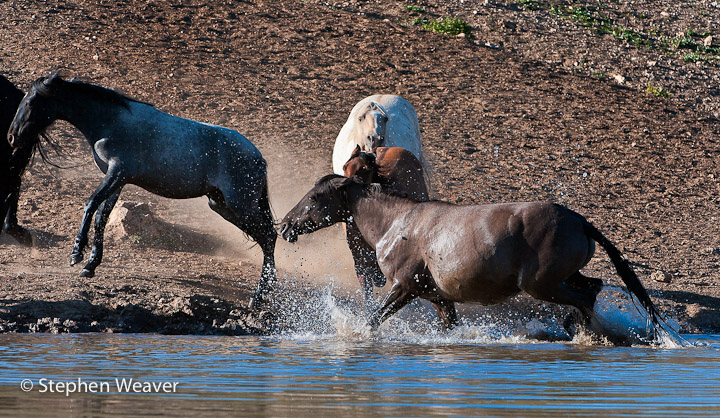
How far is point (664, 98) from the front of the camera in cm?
1745

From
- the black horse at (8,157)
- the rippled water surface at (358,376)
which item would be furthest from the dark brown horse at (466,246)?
the black horse at (8,157)

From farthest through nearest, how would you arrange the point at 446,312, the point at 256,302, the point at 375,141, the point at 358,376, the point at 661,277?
the point at 375,141 → the point at 661,277 → the point at 256,302 → the point at 446,312 → the point at 358,376

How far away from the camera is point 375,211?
26.1 feet

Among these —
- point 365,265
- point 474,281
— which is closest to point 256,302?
point 365,265

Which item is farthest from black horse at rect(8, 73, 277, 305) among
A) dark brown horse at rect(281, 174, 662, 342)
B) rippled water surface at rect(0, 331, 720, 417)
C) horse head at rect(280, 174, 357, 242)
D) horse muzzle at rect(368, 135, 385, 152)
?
rippled water surface at rect(0, 331, 720, 417)

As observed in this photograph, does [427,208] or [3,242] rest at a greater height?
[427,208]

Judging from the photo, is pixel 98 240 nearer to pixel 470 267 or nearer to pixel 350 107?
pixel 470 267

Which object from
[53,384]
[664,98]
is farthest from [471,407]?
Answer: [664,98]

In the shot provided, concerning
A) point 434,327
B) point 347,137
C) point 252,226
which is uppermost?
point 347,137

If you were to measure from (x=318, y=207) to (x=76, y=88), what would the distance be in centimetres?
241

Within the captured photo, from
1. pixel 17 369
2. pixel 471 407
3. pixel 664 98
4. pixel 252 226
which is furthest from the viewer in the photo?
pixel 664 98

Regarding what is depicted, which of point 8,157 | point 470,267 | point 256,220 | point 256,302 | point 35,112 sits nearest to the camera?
point 470,267

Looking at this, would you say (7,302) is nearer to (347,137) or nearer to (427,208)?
(427,208)

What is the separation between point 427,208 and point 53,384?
144 inches
